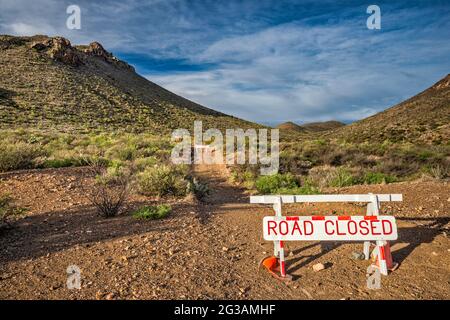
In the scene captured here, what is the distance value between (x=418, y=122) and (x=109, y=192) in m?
34.2

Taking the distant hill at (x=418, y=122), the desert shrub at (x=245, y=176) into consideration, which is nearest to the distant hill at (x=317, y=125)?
the distant hill at (x=418, y=122)

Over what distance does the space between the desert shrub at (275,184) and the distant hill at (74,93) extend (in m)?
21.5

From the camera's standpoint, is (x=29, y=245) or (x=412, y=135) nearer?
(x=29, y=245)

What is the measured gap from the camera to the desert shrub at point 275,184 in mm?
10656

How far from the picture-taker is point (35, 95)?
3922 cm

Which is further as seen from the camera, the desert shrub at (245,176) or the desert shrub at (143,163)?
the desert shrub at (143,163)

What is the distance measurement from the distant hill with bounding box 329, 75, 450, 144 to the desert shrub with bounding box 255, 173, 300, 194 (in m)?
17.8

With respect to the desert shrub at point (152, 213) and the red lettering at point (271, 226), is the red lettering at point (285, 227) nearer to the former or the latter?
the red lettering at point (271, 226)

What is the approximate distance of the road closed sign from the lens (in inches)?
195

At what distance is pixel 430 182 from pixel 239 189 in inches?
206

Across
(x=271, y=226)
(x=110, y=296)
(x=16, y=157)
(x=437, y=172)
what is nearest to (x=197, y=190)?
(x=271, y=226)
